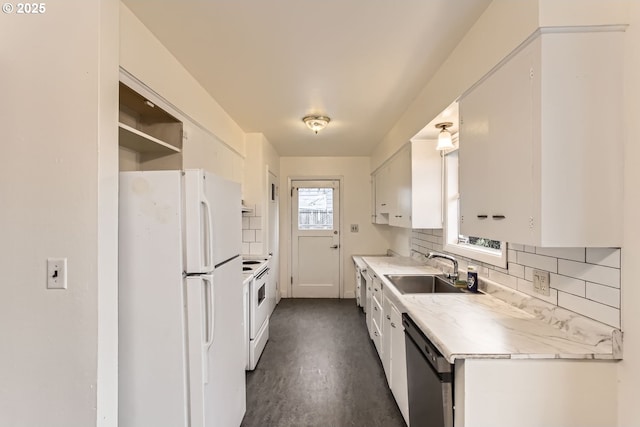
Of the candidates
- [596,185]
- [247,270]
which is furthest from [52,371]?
[596,185]

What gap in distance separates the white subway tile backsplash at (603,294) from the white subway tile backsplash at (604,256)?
0.09 metres

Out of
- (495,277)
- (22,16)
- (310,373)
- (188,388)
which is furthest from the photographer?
(310,373)

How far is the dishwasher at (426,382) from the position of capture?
4.08 ft

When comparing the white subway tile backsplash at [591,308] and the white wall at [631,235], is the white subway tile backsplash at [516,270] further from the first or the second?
the white wall at [631,235]

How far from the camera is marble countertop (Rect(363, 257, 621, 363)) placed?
1154 millimetres

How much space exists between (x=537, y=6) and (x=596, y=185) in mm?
711

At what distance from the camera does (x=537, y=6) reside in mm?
1131

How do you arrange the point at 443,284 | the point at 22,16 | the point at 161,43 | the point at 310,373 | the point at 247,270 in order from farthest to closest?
the point at 247,270 → the point at 310,373 → the point at 443,284 → the point at 161,43 → the point at 22,16

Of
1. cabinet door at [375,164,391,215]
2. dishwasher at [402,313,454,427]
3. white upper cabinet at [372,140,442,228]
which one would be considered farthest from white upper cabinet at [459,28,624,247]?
cabinet door at [375,164,391,215]

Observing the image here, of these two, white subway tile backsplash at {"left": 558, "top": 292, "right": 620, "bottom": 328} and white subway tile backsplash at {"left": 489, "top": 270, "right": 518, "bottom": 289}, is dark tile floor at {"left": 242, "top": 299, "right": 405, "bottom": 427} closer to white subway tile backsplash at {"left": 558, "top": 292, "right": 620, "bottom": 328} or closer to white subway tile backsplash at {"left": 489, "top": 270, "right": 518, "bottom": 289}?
white subway tile backsplash at {"left": 489, "top": 270, "right": 518, "bottom": 289}

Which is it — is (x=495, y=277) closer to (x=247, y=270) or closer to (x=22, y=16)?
(x=247, y=270)

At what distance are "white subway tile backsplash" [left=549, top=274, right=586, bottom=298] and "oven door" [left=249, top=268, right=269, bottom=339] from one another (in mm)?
2202

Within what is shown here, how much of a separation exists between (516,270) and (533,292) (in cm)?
18

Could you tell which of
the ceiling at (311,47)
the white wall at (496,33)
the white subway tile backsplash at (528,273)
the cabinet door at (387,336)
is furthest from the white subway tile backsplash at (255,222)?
the white subway tile backsplash at (528,273)
